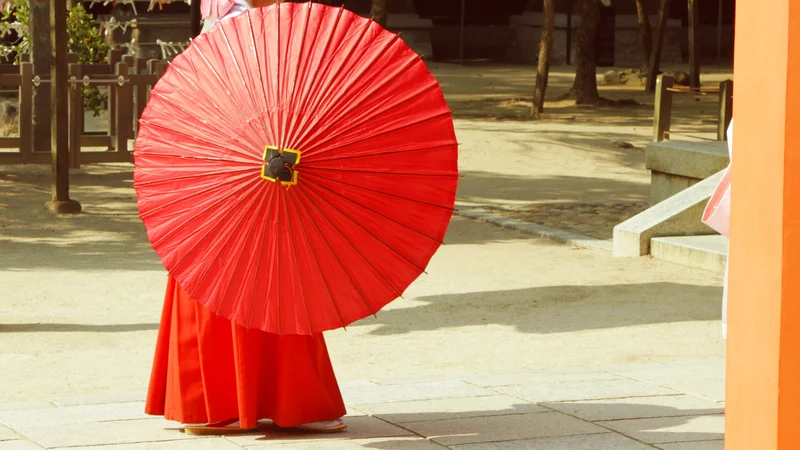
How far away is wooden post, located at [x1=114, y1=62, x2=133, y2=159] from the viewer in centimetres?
1312

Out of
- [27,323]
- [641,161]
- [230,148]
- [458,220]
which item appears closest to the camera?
[230,148]

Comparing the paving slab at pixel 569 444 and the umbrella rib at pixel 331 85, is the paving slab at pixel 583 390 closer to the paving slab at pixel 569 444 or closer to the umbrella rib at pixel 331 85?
the paving slab at pixel 569 444

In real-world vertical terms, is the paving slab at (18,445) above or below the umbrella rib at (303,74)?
below

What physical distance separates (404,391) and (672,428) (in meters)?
1.19

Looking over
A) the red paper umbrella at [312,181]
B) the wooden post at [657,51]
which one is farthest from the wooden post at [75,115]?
the wooden post at [657,51]

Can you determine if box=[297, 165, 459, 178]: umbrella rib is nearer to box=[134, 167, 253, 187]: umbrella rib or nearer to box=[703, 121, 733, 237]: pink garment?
box=[134, 167, 253, 187]: umbrella rib

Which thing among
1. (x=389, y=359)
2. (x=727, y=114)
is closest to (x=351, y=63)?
(x=389, y=359)

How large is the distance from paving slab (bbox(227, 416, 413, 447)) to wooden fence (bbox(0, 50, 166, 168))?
7.93 m

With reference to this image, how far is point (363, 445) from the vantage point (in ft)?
15.6

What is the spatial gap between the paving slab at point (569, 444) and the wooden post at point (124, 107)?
29.6 feet

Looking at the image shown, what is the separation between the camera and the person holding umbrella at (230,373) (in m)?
4.79

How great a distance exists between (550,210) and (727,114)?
111 inches

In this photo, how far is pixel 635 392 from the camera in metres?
5.54

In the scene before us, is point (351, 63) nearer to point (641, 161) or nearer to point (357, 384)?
point (357, 384)
